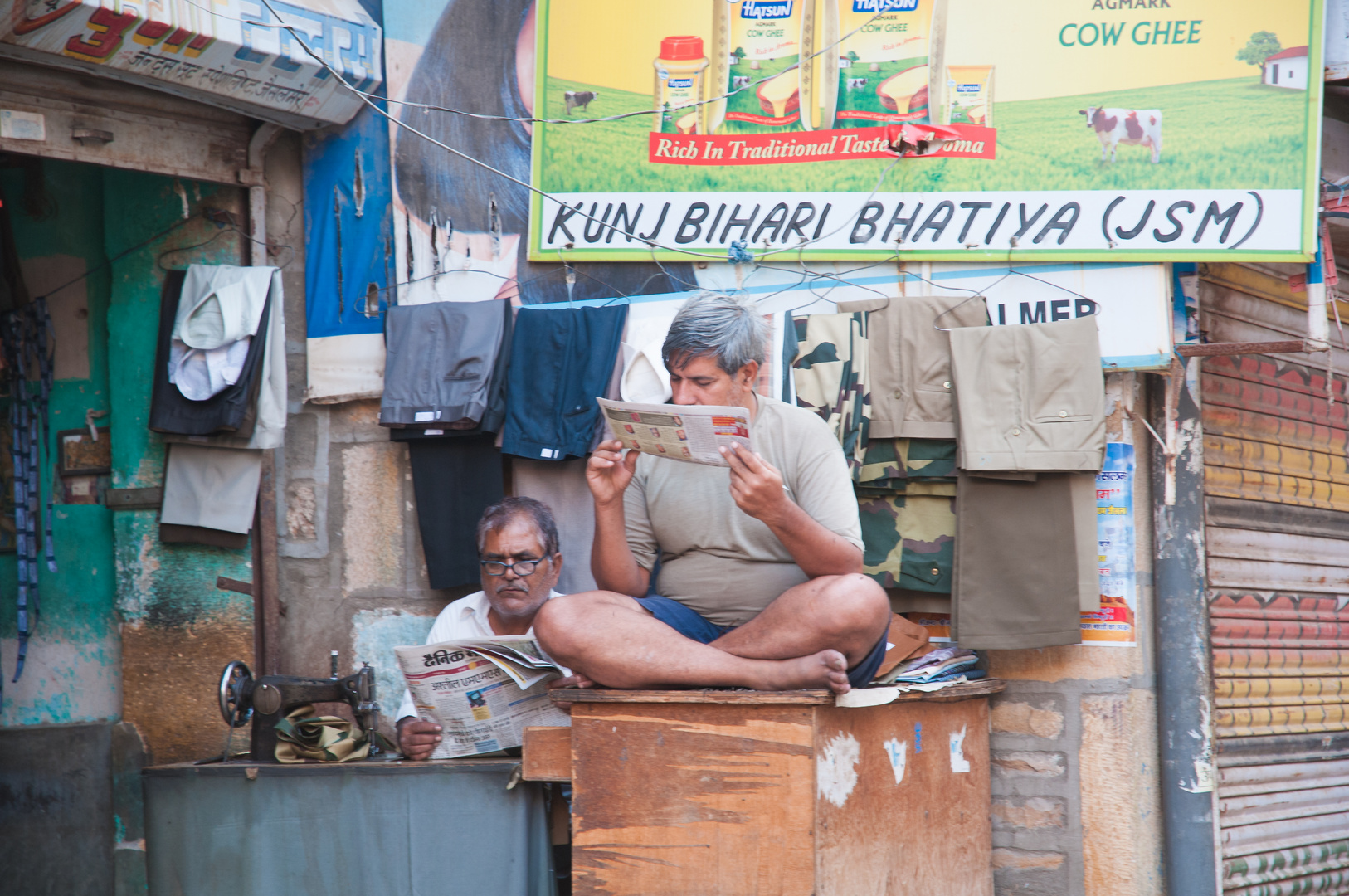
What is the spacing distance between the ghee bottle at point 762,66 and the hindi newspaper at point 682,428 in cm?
182

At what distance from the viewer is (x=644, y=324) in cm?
433

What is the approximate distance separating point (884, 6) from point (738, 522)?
2.12m

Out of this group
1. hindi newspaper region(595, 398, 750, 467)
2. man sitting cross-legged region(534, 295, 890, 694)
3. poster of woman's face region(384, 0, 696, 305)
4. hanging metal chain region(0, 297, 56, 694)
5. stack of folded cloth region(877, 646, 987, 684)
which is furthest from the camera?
hanging metal chain region(0, 297, 56, 694)

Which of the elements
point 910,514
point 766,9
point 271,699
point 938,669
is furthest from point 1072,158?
point 271,699

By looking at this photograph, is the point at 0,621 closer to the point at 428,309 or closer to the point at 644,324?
the point at 428,309

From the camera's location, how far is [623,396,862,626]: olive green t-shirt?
3387 mm

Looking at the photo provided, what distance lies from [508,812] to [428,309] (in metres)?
2.03

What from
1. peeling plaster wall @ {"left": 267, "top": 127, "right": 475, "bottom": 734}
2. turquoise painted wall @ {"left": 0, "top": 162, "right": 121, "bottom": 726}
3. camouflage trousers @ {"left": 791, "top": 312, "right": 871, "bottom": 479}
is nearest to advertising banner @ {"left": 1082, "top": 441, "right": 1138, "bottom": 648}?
camouflage trousers @ {"left": 791, "top": 312, "right": 871, "bottom": 479}

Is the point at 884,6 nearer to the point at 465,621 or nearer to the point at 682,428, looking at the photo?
the point at 682,428

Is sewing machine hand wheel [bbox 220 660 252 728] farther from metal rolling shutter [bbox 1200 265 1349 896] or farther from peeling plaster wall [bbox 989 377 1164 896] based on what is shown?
metal rolling shutter [bbox 1200 265 1349 896]

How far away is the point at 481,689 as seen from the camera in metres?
3.44

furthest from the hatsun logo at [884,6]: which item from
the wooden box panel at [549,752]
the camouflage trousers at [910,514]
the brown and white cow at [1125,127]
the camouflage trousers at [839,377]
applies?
the wooden box panel at [549,752]

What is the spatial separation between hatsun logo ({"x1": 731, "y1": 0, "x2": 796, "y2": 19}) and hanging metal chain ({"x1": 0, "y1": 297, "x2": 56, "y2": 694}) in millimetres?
3274

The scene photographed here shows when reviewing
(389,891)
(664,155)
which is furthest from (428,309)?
(389,891)
